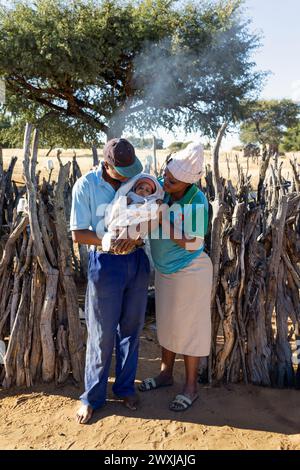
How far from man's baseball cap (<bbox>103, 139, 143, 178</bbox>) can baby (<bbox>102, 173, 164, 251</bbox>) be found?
6 centimetres

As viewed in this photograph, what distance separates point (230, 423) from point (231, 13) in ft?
42.0

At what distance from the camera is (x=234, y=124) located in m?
14.4

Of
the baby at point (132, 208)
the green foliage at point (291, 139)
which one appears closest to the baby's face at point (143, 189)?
the baby at point (132, 208)

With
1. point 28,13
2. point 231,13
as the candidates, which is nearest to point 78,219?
point 28,13

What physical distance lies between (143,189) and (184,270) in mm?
605

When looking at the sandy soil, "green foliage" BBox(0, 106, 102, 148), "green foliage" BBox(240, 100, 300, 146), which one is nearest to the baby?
the sandy soil

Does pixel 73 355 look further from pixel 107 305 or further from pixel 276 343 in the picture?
pixel 276 343

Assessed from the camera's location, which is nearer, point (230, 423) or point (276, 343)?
point (230, 423)

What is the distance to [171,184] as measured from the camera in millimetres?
2539

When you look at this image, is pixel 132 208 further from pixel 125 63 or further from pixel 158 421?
pixel 125 63

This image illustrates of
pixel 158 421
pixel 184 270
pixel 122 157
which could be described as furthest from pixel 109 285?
pixel 158 421

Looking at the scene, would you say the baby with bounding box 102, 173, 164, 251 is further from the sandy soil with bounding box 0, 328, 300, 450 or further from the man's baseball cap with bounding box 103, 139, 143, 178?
the sandy soil with bounding box 0, 328, 300, 450

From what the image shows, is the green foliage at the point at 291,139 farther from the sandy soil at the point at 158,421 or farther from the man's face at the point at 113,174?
the man's face at the point at 113,174

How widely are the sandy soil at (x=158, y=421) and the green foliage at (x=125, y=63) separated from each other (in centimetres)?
963
